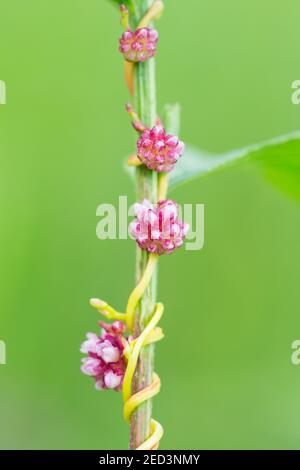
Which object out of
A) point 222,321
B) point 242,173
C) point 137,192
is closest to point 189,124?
point 242,173

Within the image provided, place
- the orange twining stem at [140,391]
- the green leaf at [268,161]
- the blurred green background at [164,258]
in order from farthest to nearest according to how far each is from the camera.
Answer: the blurred green background at [164,258], the green leaf at [268,161], the orange twining stem at [140,391]

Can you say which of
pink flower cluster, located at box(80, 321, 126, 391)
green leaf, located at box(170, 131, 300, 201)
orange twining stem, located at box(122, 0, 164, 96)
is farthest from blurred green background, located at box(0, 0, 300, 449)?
orange twining stem, located at box(122, 0, 164, 96)

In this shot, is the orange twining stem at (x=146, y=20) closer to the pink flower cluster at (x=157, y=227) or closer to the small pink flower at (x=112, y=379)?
the pink flower cluster at (x=157, y=227)

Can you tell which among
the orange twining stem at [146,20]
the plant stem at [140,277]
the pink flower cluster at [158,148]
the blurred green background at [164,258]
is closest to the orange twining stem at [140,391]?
the plant stem at [140,277]

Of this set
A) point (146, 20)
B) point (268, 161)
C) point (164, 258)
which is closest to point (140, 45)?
point (146, 20)

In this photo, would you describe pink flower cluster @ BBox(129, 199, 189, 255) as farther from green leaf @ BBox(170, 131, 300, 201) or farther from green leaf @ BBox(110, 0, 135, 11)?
green leaf @ BBox(110, 0, 135, 11)

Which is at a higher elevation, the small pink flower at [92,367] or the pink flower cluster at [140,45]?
the pink flower cluster at [140,45]

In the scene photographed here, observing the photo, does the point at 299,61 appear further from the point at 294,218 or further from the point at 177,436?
the point at 177,436

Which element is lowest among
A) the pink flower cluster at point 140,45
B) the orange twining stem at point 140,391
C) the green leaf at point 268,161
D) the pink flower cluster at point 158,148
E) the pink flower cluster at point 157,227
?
the orange twining stem at point 140,391
